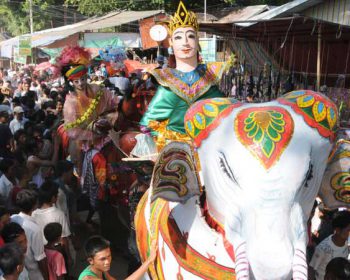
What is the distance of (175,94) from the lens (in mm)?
3328

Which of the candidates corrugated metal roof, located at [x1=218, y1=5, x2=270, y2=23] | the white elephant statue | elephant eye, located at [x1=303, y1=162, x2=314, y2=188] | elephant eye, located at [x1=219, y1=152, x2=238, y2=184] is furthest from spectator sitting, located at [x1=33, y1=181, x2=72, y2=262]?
corrugated metal roof, located at [x1=218, y1=5, x2=270, y2=23]

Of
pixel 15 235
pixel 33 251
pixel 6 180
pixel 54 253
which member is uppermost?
pixel 15 235

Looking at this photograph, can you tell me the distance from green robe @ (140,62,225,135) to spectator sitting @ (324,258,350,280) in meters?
1.30

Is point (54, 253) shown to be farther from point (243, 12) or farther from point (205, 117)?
point (243, 12)

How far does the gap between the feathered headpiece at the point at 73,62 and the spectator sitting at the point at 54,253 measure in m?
2.35

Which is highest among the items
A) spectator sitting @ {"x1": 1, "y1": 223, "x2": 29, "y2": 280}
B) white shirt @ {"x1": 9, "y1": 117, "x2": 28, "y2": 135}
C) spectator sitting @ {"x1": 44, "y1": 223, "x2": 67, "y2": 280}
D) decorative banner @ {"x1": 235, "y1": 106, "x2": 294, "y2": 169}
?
decorative banner @ {"x1": 235, "y1": 106, "x2": 294, "y2": 169}

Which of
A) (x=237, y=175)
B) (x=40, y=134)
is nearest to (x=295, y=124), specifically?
(x=237, y=175)

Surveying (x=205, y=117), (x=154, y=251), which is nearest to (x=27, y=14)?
(x=154, y=251)

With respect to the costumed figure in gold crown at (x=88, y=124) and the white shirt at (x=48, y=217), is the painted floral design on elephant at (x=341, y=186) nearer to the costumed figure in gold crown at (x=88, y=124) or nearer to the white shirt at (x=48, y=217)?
the white shirt at (x=48, y=217)

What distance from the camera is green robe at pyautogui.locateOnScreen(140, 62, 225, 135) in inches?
131

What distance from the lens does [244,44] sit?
8.35 m

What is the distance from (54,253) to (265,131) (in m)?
2.30

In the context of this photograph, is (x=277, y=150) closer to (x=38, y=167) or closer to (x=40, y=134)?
(x=38, y=167)

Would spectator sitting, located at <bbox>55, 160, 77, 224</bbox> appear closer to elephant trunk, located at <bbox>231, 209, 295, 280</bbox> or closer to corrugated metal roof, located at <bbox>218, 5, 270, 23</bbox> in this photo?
elephant trunk, located at <bbox>231, 209, 295, 280</bbox>
